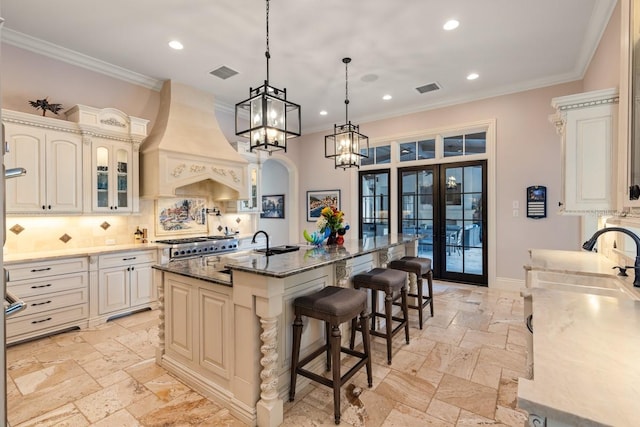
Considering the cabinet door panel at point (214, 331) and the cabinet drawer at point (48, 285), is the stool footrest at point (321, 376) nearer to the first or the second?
the cabinet door panel at point (214, 331)

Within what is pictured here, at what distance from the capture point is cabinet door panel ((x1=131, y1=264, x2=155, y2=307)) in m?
4.00

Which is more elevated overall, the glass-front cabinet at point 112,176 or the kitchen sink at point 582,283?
the glass-front cabinet at point 112,176

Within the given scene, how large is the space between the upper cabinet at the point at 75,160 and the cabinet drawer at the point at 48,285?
0.76m

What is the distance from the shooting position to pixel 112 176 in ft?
13.1

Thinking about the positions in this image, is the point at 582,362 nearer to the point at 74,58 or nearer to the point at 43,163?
the point at 43,163

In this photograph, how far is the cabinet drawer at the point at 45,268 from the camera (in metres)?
3.12

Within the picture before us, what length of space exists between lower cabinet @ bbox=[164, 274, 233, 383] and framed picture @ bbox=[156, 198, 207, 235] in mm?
2482

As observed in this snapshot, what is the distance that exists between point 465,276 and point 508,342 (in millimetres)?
2363

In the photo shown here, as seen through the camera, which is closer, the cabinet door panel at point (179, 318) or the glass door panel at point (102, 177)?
the cabinet door panel at point (179, 318)

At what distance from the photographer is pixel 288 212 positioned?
8.16 meters

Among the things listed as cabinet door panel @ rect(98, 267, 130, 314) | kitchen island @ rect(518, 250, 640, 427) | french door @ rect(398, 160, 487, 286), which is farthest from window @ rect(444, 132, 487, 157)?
cabinet door panel @ rect(98, 267, 130, 314)

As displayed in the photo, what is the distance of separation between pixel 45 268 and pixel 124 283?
0.82 metres

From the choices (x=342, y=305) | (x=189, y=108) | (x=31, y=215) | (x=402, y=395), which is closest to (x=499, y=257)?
(x=402, y=395)

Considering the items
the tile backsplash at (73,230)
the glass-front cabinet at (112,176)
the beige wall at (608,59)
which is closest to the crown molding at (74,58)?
the glass-front cabinet at (112,176)
